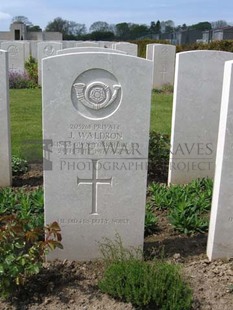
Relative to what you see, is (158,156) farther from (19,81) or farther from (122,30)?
(122,30)

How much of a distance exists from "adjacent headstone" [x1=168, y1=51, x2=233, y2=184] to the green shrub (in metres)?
2.87

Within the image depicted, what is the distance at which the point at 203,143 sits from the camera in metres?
5.72

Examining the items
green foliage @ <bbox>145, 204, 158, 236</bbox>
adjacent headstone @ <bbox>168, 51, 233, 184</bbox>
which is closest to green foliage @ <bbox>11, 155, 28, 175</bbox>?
adjacent headstone @ <bbox>168, 51, 233, 184</bbox>

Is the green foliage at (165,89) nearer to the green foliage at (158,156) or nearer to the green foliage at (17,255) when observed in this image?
the green foliage at (158,156)

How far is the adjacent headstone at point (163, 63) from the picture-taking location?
1451 cm

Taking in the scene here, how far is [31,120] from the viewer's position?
372 inches

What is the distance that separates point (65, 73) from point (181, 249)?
1910 millimetres

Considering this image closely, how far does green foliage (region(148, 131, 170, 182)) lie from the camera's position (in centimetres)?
584

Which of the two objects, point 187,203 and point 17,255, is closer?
point 17,255

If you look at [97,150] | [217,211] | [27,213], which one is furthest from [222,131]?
[27,213]

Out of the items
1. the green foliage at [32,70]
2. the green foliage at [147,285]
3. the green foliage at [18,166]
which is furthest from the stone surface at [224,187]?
the green foliage at [32,70]

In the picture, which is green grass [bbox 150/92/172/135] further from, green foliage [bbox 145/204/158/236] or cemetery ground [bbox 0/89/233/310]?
green foliage [bbox 145/204/158/236]

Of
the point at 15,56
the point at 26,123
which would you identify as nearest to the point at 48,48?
the point at 15,56

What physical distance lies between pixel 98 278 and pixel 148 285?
610 millimetres
